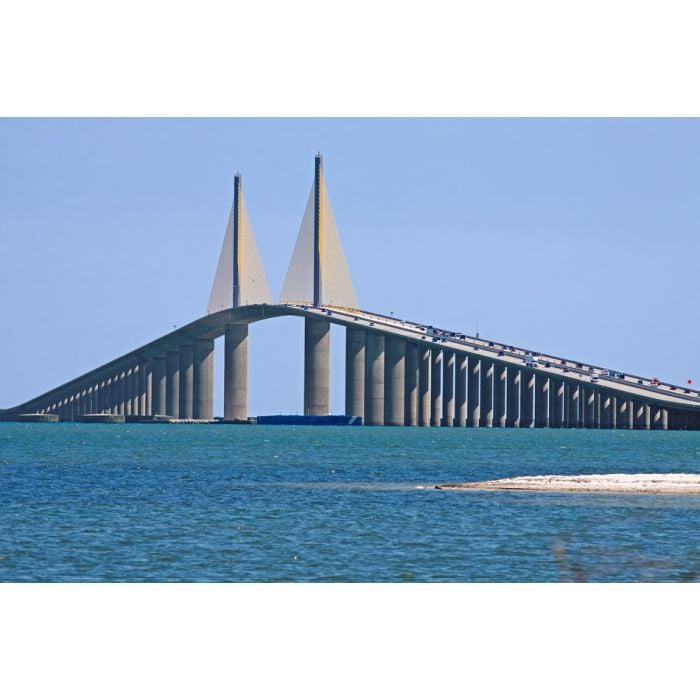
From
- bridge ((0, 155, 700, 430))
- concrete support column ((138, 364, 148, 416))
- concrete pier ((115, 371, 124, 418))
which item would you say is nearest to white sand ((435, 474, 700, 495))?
bridge ((0, 155, 700, 430))

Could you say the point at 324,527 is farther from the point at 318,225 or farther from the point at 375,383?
the point at 318,225

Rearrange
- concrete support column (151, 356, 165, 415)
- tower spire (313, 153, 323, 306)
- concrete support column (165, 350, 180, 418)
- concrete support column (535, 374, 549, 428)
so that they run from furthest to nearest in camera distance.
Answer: concrete support column (151, 356, 165, 415), concrete support column (165, 350, 180, 418), tower spire (313, 153, 323, 306), concrete support column (535, 374, 549, 428)

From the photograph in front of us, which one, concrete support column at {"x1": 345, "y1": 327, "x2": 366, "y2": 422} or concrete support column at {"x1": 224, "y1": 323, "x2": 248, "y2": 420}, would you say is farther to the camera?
concrete support column at {"x1": 224, "y1": 323, "x2": 248, "y2": 420}

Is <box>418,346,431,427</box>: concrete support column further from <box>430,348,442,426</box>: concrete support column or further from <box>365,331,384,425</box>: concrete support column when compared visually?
<box>365,331,384,425</box>: concrete support column
